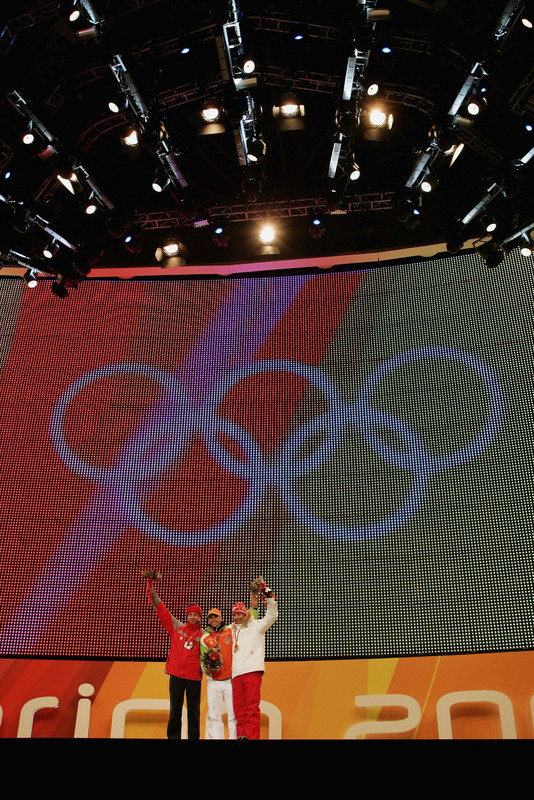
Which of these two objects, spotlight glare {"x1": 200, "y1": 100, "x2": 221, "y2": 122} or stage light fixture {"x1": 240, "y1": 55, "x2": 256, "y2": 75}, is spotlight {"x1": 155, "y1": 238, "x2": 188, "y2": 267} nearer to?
spotlight glare {"x1": 200, "y1": 100, "x2": 221, "y2": 122}

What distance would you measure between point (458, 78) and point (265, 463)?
14.0 ft

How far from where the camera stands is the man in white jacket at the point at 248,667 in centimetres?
455

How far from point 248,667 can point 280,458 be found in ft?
10.0

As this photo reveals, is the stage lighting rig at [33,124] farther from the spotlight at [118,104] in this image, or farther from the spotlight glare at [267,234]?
the spotlight glare at [267,234]

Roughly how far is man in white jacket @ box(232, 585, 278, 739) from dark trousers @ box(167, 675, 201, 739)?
52 cm

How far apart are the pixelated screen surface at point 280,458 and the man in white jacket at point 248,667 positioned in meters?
1.87

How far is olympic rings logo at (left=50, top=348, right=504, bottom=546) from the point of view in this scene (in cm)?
712

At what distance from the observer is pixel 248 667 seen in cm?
465

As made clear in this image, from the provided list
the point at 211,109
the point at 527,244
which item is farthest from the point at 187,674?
the point at 527,244

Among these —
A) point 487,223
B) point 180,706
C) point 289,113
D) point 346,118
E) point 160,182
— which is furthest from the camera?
point 487,223

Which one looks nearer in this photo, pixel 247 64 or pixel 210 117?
pixel 247 64

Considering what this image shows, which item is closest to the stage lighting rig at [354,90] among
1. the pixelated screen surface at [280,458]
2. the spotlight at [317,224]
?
the spotlight at [317,224]

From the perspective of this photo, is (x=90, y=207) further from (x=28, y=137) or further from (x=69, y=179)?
(x=28, y=137)
